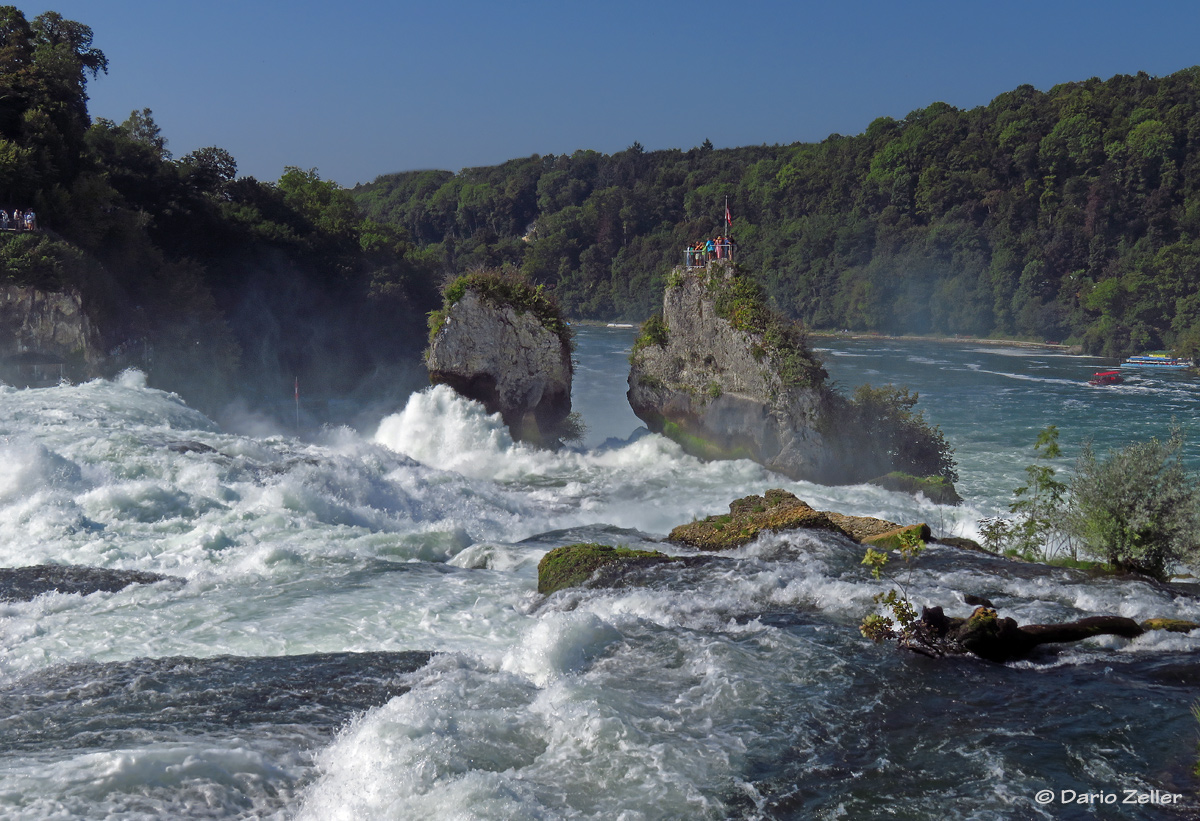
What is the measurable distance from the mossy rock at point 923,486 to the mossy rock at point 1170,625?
Answer: 36.2ft

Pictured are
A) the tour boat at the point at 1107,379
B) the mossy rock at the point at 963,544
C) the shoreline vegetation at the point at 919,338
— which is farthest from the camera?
the shoreline vegetation at the point at 919,338

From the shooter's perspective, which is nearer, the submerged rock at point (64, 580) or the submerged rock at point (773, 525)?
the submerged rock at point (64, 580)

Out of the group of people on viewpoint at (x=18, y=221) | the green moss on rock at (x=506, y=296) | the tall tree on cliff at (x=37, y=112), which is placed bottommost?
the green moss on rock at (x=506, y=296)

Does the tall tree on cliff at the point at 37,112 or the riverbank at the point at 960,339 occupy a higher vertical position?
the tall tree on cliff at the point at 37,112

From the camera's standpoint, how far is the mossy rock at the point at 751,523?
47.5 ft

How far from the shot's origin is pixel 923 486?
71.5 feet

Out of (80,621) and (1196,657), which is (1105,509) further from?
(80,621)

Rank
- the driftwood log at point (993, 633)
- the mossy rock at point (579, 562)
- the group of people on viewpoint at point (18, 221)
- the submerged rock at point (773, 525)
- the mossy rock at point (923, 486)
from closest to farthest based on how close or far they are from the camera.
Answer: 1. the driftwood log at point (993, 633)
2. the mossy rock at point (579, 562)
3. the submerged rock at point (773, 525)
4. the mossy rock at point (923, 486)
5. the group of people on viewpoint at point (18, 221)

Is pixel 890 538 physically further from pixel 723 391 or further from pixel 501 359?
pixel 501 359

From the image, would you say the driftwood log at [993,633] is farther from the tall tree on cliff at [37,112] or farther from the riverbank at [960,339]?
the riverbank at [960,339]

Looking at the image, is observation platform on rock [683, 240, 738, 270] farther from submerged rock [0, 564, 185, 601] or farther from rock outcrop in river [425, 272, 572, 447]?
submerged rock [0, 564, 185, 601]

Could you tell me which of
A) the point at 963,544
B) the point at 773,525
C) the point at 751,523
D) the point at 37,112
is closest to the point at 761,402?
the point at 751,523

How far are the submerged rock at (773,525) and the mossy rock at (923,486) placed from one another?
6.62m

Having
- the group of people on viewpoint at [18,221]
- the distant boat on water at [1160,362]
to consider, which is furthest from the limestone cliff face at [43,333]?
the distant boat on water at [1160,362]
